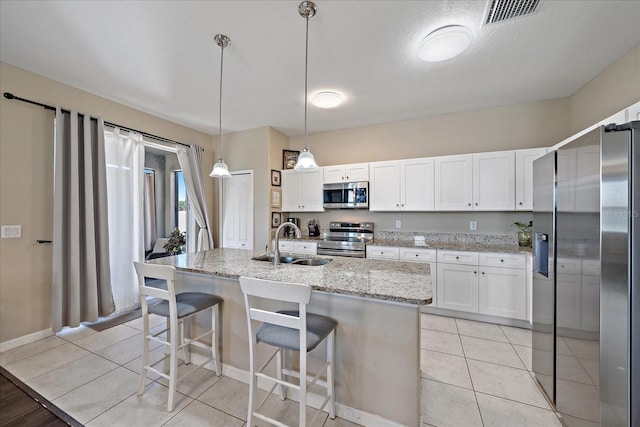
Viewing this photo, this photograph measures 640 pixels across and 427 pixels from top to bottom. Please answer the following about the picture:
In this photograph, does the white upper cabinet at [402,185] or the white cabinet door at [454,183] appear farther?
the white upper cabinet at [402,185]

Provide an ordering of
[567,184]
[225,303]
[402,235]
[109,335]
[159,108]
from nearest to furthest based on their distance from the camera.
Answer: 1. [567,184]
2. [225,303]
3. [109,335]
4. [159,108]
5. [402,235]

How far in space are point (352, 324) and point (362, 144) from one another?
10.9 ft

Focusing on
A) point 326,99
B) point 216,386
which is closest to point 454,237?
point 326,99

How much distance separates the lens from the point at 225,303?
81.7 inches

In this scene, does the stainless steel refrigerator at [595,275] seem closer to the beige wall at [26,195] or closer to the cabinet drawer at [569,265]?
the cabinet drawer at [569,265]

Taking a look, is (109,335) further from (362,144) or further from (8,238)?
(362,144)

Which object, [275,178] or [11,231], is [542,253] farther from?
[11,231]

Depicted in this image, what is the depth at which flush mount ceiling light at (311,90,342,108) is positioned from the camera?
121 inches

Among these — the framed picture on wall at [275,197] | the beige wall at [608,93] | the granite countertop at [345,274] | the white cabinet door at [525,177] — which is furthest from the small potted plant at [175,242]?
the beige wall at [608,93]

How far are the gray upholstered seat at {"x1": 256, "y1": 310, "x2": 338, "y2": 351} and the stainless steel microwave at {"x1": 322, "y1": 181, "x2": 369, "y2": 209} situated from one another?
2490 mm

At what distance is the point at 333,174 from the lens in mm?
4148

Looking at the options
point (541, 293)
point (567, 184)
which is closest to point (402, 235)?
point (541, 293)

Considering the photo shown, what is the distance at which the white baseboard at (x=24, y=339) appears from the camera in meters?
2.42

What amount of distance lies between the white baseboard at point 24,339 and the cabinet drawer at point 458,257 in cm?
452
